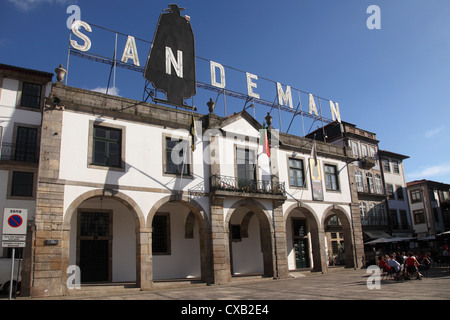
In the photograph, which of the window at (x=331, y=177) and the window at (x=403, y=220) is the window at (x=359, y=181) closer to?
the window at (x=403, y=220)

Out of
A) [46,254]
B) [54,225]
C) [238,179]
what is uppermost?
[238,179]

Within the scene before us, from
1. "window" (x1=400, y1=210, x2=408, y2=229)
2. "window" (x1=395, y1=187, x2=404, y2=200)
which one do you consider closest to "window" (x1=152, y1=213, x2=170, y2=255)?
"window" (x1=400, y1=210, x2=408, y2=229)

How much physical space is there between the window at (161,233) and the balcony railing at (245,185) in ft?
10.8

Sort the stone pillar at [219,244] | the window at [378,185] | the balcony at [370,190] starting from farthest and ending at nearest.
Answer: the window at [378,185] → the balcony at [370,190] → the stone pillar at [219,244]

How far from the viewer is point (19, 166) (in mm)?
21750

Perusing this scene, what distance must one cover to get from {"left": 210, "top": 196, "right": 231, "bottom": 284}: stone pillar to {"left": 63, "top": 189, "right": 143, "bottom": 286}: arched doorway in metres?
3.67

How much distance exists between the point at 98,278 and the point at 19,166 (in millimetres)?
9229

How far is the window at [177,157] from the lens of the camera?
1764 centimetres

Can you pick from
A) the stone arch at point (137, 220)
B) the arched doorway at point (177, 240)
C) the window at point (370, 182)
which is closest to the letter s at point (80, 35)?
the stone arch at point (137, 220)

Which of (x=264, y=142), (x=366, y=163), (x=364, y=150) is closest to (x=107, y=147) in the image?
(x=264, y=142)

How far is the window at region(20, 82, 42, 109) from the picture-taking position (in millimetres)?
23156
